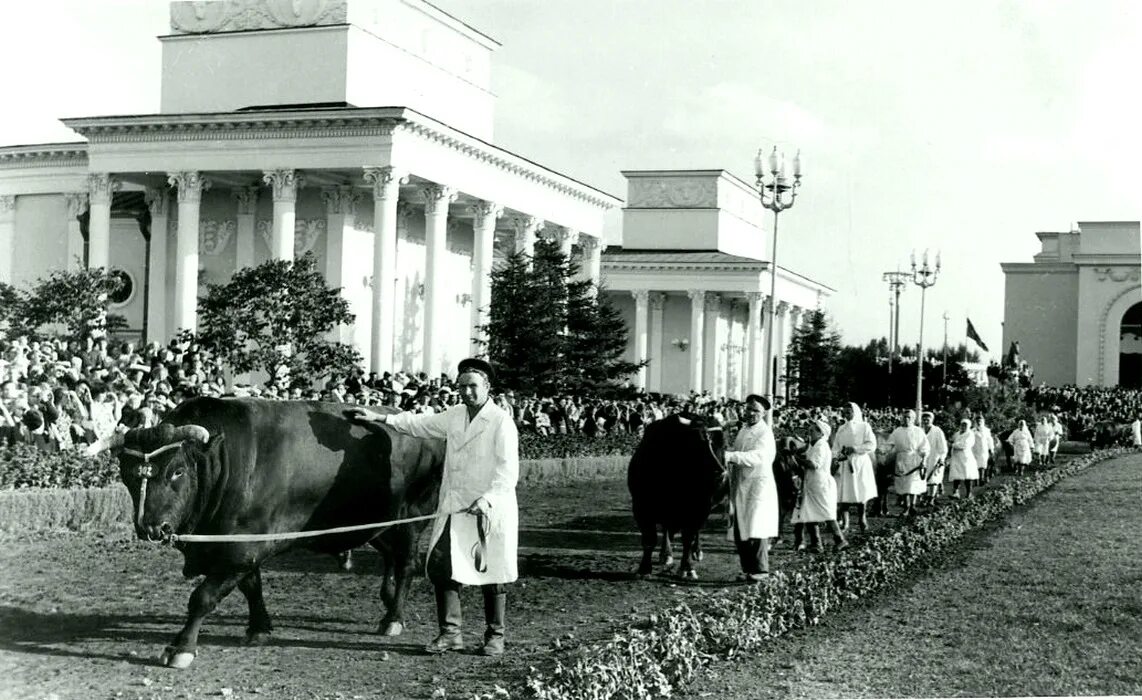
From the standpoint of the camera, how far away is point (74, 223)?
3938cm

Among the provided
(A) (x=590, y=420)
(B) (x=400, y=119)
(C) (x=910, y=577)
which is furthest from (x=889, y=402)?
(C) (x=910, y=577)

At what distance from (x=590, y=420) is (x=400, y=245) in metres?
9.93

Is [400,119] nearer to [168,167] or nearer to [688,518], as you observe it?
[168,167]

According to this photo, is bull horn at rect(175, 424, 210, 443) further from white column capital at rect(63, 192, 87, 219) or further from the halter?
white column capital at rect(63, 192, 87, 219)

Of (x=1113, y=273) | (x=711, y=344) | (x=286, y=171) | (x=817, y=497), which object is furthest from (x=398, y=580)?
(x=711, y=344)

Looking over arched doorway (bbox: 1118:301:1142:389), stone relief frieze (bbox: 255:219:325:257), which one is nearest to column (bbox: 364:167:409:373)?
stone relief frieze (bbox: 255:219:325:257)

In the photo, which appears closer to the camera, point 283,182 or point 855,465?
point 855,465

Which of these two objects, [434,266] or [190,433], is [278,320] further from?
[190,433]

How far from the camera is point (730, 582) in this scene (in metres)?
13.8

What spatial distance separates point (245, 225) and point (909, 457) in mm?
24862

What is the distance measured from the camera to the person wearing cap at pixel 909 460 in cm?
2219

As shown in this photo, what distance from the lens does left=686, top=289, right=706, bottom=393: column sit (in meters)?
64.5

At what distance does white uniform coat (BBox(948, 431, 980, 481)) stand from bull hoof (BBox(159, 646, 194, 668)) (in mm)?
20698

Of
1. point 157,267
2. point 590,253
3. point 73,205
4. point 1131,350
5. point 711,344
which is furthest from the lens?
point 711,344
